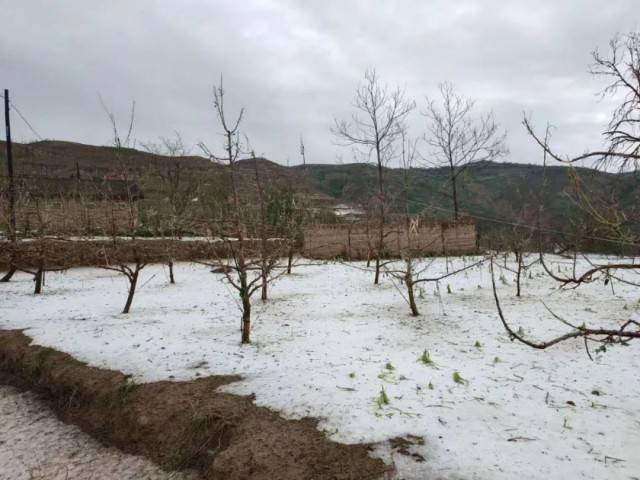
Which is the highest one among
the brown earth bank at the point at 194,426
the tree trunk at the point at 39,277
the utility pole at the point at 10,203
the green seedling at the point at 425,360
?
the utility pole at the point at 10,203

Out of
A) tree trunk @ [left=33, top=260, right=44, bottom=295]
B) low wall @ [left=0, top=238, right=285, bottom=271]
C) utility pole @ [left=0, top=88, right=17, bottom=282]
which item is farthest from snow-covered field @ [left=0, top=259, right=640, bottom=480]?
low wall @ [left=0, top=238, right=285, bottom=271]

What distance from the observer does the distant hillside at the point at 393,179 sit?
5.88 meters

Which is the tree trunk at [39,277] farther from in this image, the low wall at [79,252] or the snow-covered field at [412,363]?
the low wall at [79,252]

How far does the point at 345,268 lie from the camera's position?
1388cm

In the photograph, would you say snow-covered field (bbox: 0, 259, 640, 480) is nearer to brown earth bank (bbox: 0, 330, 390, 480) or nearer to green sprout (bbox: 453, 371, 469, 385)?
green sprout (bbox: 453, 371, 469, 385)

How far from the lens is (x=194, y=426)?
3521mm

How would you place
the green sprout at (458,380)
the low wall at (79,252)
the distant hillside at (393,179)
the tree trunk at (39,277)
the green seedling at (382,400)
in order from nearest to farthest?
1. the green seedling at (382,400)
2. the green sprout at (458,380)
3. the distant hillside at (393,179)
4. the tree trunk at (39,277)
5. the low wall at (79,252)

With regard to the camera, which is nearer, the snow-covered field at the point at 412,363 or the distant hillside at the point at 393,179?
the snow-covered field at the point at 412,363

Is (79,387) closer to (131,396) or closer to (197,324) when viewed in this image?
(131,396)

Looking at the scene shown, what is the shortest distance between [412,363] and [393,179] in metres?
8.49

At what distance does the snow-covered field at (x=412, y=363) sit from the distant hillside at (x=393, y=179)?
1.75m

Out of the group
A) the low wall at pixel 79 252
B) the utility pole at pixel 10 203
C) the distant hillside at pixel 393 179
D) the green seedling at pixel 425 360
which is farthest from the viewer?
the low wall at pixel 79 252

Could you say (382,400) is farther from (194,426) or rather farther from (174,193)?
(174,193)

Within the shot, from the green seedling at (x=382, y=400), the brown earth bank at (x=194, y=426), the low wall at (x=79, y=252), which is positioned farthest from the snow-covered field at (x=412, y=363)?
the low wall at (x=79, y=252)
